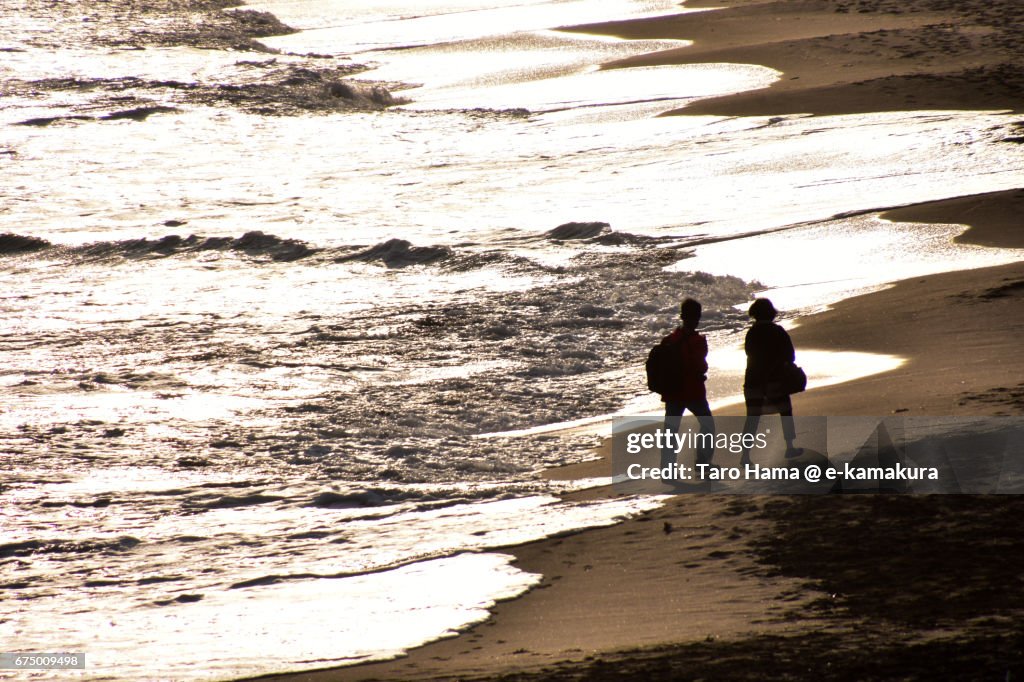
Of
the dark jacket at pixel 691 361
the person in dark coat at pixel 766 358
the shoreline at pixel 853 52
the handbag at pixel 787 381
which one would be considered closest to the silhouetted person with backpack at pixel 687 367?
the dark jacket at pixel 691 361

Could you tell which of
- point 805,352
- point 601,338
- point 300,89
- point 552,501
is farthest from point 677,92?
point 552,501

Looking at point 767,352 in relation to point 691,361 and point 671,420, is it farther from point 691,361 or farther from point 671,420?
point 671,420

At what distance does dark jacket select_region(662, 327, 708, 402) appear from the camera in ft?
26.8

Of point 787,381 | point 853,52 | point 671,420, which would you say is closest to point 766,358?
point 787,381

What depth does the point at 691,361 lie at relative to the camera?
8.15 metres

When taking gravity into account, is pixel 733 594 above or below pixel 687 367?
below

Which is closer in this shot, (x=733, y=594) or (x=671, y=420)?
(x=733, y=594)

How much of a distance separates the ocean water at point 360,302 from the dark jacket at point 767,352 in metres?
1.30

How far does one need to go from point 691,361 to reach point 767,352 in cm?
47

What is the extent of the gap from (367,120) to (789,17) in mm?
11943

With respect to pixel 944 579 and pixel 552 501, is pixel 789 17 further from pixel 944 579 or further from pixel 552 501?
pixel 944 579

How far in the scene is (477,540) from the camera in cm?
848

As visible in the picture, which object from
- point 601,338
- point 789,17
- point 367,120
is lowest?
point 601,338

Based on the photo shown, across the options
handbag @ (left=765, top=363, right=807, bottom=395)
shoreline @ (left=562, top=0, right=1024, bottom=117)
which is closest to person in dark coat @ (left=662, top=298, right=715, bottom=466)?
handbag @ (left=765, top=363, right=807, bottom=395)
